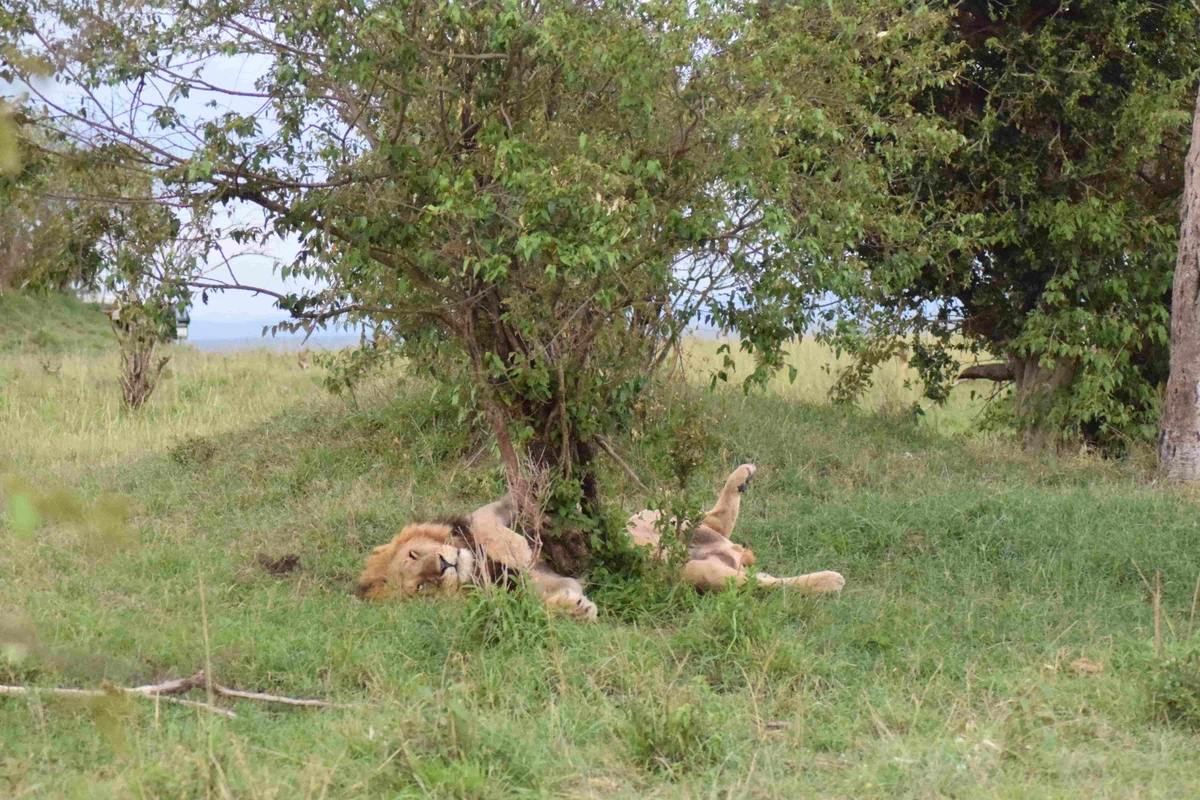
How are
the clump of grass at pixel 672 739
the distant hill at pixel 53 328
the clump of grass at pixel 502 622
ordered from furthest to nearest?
the distant hill at pixel 53 328
the clump of grass at pixel 502 622
the clump of grass at pixel 672 739

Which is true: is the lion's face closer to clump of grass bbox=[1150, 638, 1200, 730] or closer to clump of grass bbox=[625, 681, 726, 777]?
clump of grass bbox=[625, 681, 726, 777]

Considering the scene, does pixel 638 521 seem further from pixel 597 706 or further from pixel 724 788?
pixel 724 788

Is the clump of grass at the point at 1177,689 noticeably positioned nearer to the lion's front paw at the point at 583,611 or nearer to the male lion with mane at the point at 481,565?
the male lion with mane at the point at 481,565

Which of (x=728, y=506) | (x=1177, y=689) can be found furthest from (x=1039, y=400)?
(x=1177, y=689)

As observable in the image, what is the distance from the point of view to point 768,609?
5191 mm

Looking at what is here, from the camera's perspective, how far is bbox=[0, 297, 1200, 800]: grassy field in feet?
11.3

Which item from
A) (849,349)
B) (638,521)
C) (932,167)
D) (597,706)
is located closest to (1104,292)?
(932,167)

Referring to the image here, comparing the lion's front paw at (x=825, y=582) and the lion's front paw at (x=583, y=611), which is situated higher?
the lion's front paw at (x=825, y=582)

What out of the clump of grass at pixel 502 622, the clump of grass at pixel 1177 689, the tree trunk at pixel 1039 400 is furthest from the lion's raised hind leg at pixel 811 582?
the tree trunk at pixel 1039 400

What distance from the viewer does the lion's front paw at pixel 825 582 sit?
18.8ft

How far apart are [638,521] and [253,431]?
442 centimetres

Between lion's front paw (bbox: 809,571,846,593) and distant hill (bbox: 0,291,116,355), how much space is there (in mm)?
15823

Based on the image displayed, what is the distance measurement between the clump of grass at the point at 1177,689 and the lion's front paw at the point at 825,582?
1729 mm

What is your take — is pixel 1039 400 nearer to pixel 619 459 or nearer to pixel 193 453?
pixel 619 459
